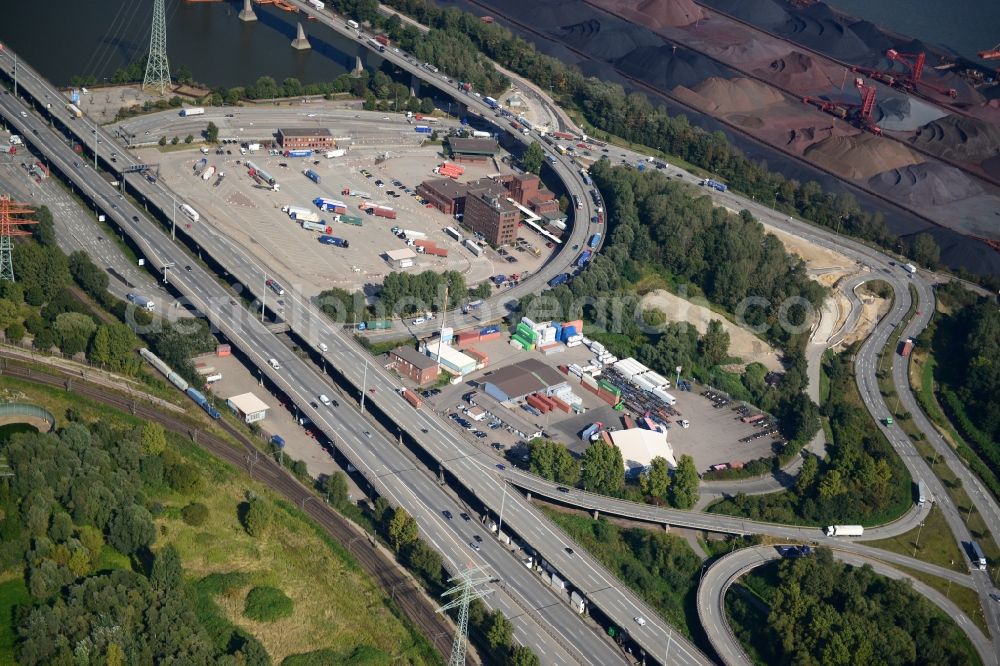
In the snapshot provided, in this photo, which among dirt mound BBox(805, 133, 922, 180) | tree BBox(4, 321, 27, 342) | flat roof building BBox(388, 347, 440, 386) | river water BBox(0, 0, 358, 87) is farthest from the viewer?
river water BBox(0, 0, 358, 87)

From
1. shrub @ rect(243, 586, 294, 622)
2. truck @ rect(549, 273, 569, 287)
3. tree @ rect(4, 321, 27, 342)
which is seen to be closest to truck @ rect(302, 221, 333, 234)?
truck @ rect(549, 273, 569, 287)

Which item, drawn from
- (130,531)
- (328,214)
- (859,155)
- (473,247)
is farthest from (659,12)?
(130,531)

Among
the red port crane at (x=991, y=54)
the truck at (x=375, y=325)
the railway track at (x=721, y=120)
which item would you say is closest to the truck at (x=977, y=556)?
the truck at (x=375, y=325)

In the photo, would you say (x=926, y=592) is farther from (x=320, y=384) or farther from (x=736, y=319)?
(x=320, y=384)

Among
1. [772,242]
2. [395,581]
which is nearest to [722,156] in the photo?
[772,242]

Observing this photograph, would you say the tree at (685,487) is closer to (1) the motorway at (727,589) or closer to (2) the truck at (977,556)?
(1) the motorway at (727,589)

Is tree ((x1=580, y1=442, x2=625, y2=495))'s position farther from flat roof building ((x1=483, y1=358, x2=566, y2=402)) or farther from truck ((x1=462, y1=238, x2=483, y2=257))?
truck ((x1=462, y1=238, x2=483, y2=257))

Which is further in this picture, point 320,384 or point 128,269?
point 128,269
